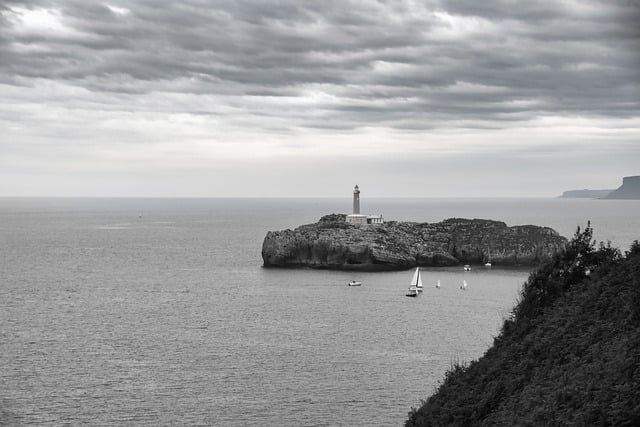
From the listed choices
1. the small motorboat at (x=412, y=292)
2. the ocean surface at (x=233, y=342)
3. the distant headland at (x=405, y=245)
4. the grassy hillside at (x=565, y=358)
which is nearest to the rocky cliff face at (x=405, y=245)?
the distant headland at (x=405, y=245)

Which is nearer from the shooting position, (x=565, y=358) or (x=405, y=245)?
(x=565, y=358)

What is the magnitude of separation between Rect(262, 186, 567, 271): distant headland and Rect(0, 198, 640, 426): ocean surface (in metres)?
5.63

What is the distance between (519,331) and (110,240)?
169 meters

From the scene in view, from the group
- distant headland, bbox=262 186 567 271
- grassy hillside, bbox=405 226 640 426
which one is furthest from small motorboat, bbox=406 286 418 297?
grassy hillside, bbox=405 226 640 426

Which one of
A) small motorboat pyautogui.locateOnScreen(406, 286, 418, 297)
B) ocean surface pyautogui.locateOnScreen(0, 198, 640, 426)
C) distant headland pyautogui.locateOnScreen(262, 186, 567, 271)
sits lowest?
ocean surface pyautogui.locateOnScreen(0, 198, 640, 426)

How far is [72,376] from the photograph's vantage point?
52.3 meters

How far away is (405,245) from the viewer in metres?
127

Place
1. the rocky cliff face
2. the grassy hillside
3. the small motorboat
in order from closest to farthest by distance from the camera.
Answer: the grassy hillside → the small motorboat → the rocky cliff face

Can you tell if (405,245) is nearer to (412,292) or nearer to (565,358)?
(412,292)

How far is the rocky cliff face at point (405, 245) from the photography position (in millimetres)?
121625

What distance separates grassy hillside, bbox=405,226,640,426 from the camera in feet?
69.7

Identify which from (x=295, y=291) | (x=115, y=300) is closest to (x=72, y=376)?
(x=115, y=300)

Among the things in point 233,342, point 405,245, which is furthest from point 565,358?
point 405,245

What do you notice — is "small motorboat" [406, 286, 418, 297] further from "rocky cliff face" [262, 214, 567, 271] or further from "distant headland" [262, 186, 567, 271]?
"rocky cliff face" [262, 214, 567, 271]
